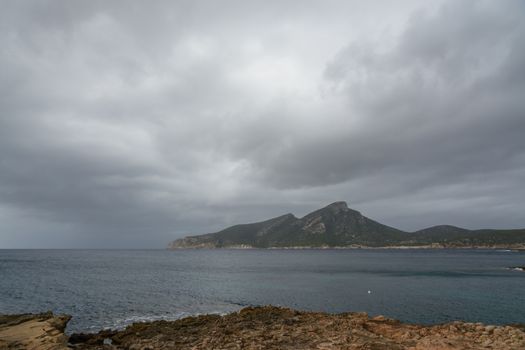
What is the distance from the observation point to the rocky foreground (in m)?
25.7

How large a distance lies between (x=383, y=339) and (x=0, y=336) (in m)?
32.3

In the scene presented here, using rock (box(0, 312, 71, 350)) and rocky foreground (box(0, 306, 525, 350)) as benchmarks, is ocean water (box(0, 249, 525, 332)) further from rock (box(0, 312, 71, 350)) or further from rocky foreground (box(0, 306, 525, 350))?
rocky foreground (box(0, 306, 525, 350))

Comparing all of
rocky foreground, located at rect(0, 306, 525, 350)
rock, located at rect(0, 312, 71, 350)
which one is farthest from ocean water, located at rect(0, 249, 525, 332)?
rocky foreground, located at rect(0, 306, 525, 350)

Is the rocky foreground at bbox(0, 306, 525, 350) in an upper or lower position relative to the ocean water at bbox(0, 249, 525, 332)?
upper

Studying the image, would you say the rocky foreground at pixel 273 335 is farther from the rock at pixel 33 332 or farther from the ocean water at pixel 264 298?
the ocean water at pixel 264 298

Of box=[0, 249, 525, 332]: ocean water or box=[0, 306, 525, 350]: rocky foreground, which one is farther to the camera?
box=[0, 249, 525, 332]: ocean water

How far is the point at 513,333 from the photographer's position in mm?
26531

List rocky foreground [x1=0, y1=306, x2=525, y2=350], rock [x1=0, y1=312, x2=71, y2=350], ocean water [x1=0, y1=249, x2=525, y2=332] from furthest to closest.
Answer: ocean water [x1=0, y1=249, x2=525, y2=332] → rock [x1=0, y1=312, x2=71, y2=350] → rocky foreground [x1=0, y1=306, x2=525, y2=350]

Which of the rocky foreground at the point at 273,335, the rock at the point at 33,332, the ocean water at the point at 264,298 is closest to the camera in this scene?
the rocky foreground at the point at 273,335

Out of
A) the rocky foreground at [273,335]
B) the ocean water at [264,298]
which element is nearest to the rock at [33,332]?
the rocky foreground at [273,335]

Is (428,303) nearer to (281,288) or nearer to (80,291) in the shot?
(281,288)

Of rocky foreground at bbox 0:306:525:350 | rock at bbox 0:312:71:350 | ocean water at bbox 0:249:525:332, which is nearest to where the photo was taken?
rocky foreground at bbox 0:306:525:350

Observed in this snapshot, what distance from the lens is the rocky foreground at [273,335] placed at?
2570 cm

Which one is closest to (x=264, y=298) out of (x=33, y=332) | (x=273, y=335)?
(x=273, y=335)
